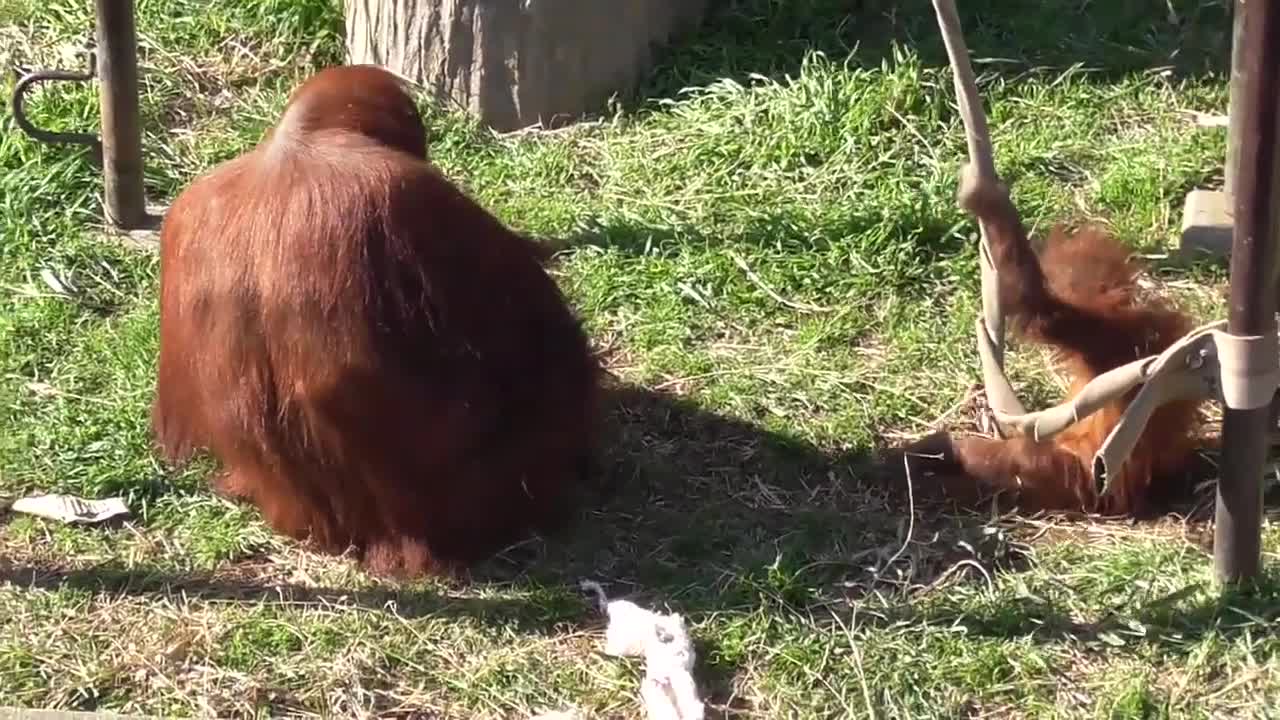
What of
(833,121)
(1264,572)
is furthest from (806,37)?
(1264,572)

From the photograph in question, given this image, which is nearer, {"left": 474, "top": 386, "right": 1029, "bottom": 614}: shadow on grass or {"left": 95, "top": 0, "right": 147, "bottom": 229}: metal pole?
{"left": 474, "top": 386, "right": 1029, "bottom": 614}: shadow on grass

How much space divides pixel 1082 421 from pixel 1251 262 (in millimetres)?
676

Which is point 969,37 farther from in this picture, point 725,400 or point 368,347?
point 368,347

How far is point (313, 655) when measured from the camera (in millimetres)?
3355

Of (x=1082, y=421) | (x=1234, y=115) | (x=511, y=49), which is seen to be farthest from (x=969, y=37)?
(x=1082, y=421)

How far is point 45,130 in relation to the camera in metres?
5.09

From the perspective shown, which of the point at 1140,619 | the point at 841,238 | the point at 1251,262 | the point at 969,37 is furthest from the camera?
the point at 969,37

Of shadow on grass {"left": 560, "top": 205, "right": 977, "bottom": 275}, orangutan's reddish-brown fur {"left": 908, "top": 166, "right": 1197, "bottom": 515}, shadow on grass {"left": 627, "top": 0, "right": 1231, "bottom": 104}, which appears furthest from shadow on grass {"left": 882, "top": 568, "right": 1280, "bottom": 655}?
shadow on grass {"left": 627, "top": 0, "right": 1231, "bottom": 104}

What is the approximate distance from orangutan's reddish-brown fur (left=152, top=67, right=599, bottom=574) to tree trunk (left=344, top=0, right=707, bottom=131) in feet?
4.31

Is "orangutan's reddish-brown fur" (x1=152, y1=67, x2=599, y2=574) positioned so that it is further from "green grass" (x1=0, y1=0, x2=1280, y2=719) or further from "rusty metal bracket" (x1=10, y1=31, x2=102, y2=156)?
"rusty metal bracket" (x1=10, y1=31, x2=102, y2=156)

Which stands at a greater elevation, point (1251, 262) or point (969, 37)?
point (969, 37)

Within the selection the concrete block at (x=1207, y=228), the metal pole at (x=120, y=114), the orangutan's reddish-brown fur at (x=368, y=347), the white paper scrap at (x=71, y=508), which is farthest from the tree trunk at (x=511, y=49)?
the white paper scrap at (x=71, y=508)

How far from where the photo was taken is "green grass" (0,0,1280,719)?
329cm

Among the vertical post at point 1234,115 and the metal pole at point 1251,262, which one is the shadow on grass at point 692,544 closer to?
the metal pole at point 1251,262
